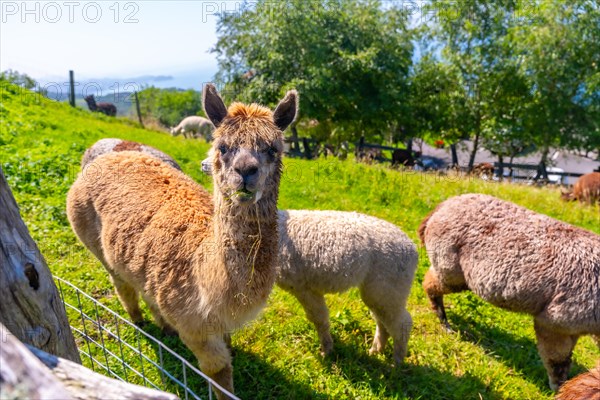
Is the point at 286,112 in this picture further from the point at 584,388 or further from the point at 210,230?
the point at 584,388

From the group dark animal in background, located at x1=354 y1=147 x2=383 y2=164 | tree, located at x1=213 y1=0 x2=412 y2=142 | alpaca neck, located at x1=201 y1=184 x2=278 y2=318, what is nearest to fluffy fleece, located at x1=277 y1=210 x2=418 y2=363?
alpaca neck, located at x1=201 y1=184 x2=278 y2=318

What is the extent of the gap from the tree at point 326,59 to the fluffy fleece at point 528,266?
13.9 metres

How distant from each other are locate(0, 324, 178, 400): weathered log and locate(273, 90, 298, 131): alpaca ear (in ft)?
7.20

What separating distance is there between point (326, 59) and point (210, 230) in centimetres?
1689

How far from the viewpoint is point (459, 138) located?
23.2 m

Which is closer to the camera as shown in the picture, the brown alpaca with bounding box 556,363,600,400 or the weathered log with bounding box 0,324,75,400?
the weathered log with bounding box 0,324,75,400

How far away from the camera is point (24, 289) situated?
68.2 inches

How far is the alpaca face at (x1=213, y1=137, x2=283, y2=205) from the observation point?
8.46 feet

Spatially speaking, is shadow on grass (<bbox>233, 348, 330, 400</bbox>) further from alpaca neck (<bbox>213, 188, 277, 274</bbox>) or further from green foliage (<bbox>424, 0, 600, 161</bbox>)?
green foliage (<bbox>424, 0, 600, 161</bbox>)

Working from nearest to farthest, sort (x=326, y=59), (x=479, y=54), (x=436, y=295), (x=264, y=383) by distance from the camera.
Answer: (x=264, y=383)
(x=436, y=295)
(x=326, y=59)
(x=479, y=54)

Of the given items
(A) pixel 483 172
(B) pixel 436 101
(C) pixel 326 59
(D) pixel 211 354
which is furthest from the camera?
(B) pixel 436 101

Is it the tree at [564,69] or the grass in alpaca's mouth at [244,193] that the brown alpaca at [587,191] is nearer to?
the tree at [564,69]

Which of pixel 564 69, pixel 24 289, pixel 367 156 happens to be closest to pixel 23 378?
pixel 24 289

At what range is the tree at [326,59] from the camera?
61.0 feet
